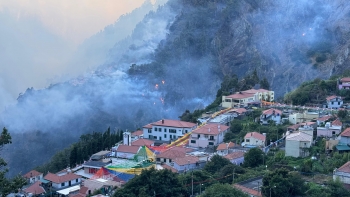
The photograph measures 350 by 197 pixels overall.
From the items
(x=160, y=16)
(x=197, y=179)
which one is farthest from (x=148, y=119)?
(x=197, y=179)

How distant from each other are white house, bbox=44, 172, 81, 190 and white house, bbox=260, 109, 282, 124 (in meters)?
14.5

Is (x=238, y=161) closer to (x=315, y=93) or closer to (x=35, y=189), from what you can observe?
(x=35, y=189)

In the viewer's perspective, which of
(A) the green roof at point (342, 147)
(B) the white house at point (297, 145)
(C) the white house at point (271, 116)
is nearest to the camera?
(A) the green roof at point (342, 147)

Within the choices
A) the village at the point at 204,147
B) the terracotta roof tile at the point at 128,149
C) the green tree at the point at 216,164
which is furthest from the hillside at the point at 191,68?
the green tree at the point at 216,164

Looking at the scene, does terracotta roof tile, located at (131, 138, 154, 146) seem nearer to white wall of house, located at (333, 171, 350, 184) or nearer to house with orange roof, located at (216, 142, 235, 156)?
house with orange roof, located at (216, 142, 235, 156)

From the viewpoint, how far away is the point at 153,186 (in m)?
20.0

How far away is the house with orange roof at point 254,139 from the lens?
29.0 m

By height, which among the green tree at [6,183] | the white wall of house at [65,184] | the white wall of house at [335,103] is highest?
the white wall of house at [335,103]

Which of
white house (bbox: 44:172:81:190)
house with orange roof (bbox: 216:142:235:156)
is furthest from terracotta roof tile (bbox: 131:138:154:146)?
white house (bbox: 44:172:81:190)

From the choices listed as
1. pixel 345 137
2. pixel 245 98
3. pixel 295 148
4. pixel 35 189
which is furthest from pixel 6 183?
pixel 245 98

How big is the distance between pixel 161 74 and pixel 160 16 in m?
21.8

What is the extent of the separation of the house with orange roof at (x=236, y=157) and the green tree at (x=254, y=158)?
76 centimetres

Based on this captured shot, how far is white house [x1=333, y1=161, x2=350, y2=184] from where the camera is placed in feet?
69.3

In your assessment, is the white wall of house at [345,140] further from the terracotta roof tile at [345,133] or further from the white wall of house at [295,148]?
the white wall of house at [295,148]
